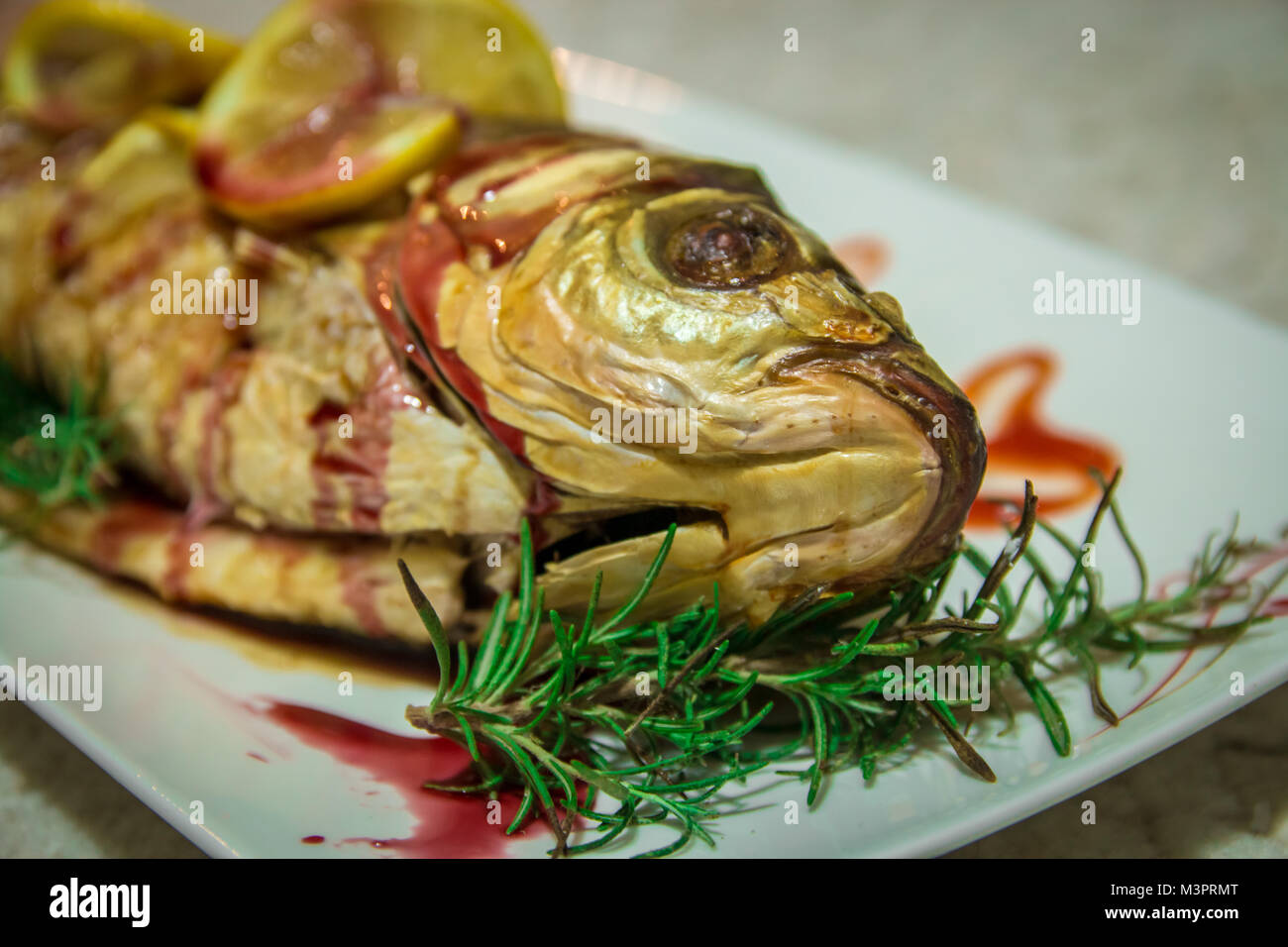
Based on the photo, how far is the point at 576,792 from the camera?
1.60 m

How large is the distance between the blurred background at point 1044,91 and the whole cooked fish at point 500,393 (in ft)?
4.83

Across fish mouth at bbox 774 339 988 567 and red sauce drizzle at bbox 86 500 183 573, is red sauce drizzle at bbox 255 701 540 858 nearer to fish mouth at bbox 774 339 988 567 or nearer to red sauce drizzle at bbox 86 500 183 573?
red sauce drizzle at bbox 86 500 183 573

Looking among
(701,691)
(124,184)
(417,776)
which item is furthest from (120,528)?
(701,691)

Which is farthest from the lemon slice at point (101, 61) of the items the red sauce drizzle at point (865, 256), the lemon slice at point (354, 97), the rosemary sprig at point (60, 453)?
the red sauce drizzle at point (865, 256)

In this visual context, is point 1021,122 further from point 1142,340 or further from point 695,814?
point 695,814

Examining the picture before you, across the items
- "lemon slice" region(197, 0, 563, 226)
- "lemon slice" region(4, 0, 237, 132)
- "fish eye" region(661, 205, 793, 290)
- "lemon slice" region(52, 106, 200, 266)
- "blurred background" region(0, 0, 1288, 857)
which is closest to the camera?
"fish eye" region(661, 205, 793, 290)

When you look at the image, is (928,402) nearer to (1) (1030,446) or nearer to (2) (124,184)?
(1) (1030,446)

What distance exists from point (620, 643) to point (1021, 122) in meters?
3.42

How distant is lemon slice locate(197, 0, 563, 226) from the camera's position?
2029mm

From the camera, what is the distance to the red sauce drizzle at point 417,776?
153cm

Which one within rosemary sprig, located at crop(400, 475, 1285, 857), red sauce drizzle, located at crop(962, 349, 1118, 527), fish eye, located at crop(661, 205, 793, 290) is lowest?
rosemary sprig, located at crop(400, 475, 1285, 857)

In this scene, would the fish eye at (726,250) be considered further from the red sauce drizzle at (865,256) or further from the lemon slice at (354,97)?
the red sauce drizzle at (865,256)

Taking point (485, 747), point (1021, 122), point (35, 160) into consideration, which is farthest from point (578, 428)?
point (1021, 122)

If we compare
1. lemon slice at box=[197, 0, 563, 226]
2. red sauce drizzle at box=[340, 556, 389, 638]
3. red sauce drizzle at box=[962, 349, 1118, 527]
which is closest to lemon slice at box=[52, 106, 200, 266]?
lemon slice at box=[197, 0, 563, 226]
